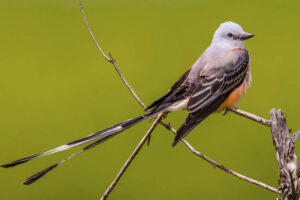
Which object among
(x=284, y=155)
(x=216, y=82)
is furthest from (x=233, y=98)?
(x=284, y=155)

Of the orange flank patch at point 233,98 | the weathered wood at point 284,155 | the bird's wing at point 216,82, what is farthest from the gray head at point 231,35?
the weathered wood at point 284,155

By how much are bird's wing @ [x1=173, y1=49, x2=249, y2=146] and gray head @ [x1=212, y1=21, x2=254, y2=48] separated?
101 millimetres

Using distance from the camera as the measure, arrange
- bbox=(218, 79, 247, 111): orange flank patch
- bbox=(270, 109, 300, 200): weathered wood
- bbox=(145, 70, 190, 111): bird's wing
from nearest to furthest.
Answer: bbox=(270, 109, 300, 200): weathered wood
bbox=(145, 70, 190, 111): bird's wing
bbox=(218, 79, 247, 111): orange flank patch

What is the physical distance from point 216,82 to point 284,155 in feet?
3.64

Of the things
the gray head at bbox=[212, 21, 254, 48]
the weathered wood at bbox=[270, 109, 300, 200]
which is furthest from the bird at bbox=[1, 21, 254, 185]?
the weathered wood at bbox=[270, 109, 300, 200]

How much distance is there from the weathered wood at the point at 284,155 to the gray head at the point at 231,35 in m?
0.96

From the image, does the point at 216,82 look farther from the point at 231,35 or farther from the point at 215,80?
the point at 231,35

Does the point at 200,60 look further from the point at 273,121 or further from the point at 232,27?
the point at 273,121

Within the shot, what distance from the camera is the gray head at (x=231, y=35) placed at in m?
2.71

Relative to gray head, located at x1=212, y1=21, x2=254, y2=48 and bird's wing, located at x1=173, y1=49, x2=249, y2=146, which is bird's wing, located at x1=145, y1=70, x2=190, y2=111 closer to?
bird's wing, located at x1=173, y1=49, x2=249, y2=146

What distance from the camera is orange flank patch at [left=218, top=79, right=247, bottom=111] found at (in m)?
2.82

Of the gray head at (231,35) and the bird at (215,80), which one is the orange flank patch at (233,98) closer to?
the bird at (215,80)

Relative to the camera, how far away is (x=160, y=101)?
8.63 ft

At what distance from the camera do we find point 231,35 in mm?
2752
